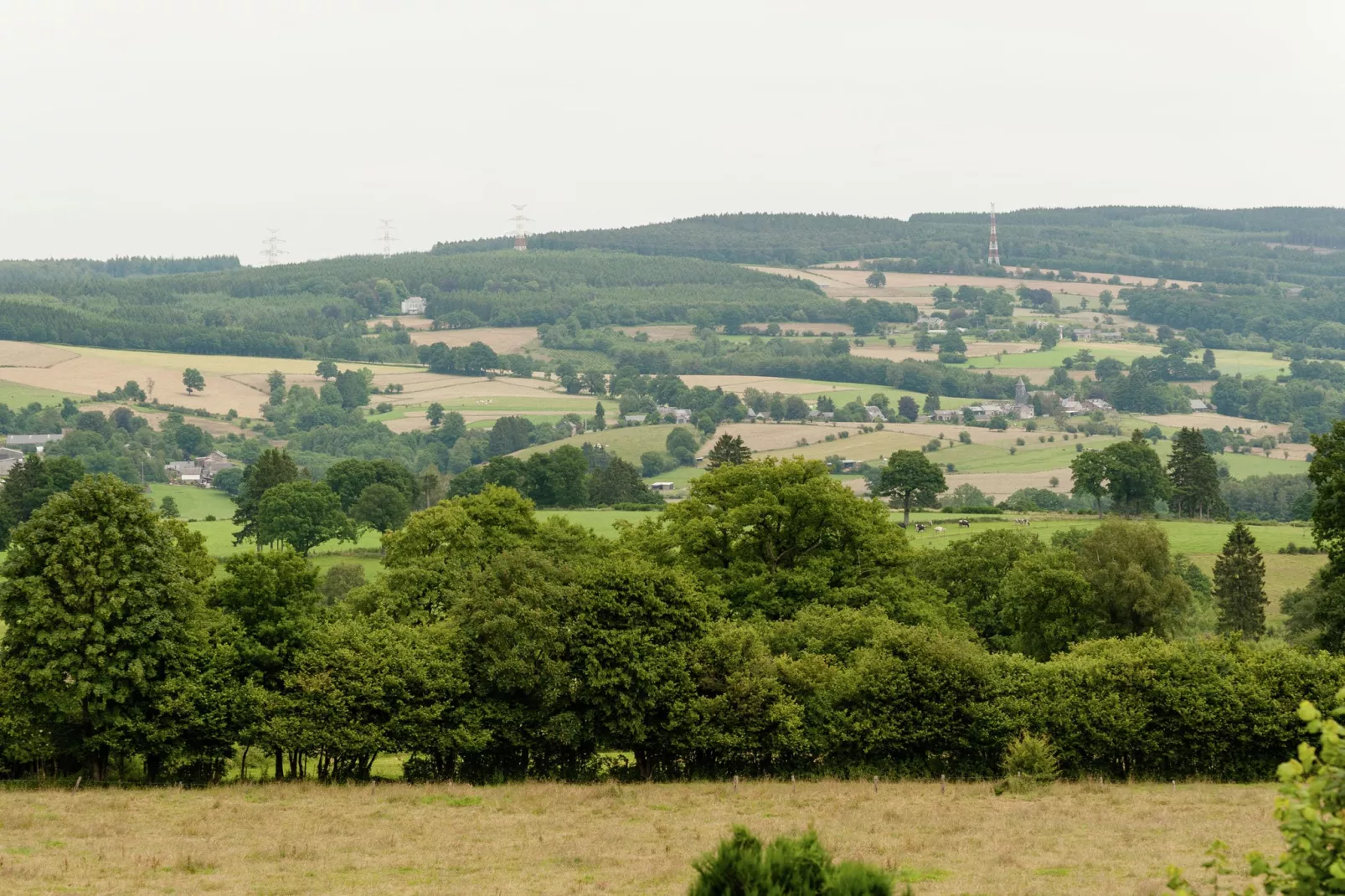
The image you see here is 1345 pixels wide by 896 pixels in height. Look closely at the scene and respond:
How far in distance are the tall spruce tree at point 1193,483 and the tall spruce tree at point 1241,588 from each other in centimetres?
4523

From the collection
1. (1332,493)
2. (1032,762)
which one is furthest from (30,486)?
(1332,493)

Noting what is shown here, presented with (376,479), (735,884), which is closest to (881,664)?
(735,884)

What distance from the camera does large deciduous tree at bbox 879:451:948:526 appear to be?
129375mm

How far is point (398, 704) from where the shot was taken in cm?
5138

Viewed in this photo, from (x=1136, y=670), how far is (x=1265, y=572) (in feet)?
163

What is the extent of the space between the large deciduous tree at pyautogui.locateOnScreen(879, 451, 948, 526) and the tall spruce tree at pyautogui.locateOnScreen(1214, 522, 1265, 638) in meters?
36.5

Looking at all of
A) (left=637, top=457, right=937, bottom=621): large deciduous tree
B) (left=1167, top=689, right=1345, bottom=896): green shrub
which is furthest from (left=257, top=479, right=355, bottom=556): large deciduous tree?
(left=1167, top=689, right=1345, bottom=896): green shrub

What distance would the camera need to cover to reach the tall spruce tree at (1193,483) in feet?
459

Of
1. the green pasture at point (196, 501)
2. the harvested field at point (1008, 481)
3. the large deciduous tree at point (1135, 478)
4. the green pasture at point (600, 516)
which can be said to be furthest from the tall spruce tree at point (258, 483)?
the harvested field at point (1008, 481)

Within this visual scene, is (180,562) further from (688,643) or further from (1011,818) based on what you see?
(1011,818)

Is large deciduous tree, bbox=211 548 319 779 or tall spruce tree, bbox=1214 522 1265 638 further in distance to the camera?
tall spruce tree, bbox=1214 522 1265 638

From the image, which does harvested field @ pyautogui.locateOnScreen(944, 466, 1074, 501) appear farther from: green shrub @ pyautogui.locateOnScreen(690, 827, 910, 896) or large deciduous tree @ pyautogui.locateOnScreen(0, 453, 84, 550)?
green shrub @ pyautogui.locateOnScreen(690, 827, 910, 896)

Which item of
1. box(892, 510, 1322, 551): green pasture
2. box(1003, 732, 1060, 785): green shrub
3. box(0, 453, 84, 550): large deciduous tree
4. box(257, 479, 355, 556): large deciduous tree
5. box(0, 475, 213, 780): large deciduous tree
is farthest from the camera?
box(0, 453, 84, 550): large deciduous tree

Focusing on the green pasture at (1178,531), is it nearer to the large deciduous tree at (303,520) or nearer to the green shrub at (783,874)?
Result: the large deciduous tree at (303,520)
